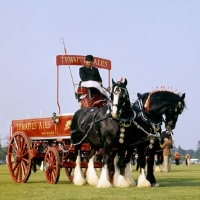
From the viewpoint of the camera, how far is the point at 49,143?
16.5 m

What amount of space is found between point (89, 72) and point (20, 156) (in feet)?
10.3

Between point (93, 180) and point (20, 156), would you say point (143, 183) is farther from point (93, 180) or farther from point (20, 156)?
point (20, 156)

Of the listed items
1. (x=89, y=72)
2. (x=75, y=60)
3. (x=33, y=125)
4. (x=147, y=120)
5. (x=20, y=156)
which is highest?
(x=75, y=60)

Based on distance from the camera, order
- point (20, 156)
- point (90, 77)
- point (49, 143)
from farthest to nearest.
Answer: point (49, 143)
point (20, 156)
point (90, 77)

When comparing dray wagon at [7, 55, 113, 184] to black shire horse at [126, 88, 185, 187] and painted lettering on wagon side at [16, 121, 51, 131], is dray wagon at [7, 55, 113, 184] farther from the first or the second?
black shire horse at [126, 88, 185, 187]

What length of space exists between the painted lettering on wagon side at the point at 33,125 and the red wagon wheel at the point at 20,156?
0.39 metres

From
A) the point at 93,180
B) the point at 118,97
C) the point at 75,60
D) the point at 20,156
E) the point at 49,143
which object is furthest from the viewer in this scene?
the point at 49,143

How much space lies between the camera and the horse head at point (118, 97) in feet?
40.6

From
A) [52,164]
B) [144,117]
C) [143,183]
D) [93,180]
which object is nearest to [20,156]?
[52,164]

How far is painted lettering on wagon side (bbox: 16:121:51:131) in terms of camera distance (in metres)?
15.9

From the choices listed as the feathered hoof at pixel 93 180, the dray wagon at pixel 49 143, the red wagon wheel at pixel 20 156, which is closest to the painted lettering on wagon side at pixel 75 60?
the dray wagon at pixel 49 143

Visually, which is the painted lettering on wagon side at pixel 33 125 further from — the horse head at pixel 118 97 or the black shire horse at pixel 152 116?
the horse head at pixel 118 97

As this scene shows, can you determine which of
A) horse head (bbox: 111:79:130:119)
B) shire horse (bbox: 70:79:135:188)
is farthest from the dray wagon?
horse head (bbox: 111:79:130:119)

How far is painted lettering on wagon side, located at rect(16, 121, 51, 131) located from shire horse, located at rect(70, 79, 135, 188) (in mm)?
1079
